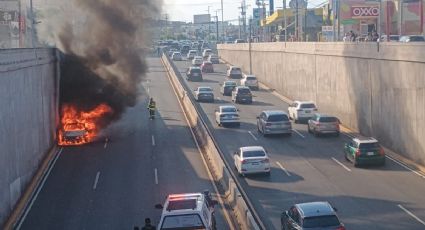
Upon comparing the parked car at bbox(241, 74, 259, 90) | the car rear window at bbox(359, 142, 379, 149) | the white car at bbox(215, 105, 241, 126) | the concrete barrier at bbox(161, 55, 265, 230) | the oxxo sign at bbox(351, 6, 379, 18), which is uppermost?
the oxxo sign at bbox(351, 6, 379, 18)

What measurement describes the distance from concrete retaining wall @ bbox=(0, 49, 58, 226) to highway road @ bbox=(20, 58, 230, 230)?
1201 millimetres

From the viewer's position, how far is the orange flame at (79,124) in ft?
143

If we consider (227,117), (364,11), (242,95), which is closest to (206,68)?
(364,11)

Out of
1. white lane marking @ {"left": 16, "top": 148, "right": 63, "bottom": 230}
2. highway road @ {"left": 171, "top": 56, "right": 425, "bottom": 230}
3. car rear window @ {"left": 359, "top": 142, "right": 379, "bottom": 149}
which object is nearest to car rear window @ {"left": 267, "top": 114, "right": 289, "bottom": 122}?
highway road @ {"left": 171, "top": 56, "right": 425, "bottom": 230}

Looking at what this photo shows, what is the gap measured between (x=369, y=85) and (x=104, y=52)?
65.8 ft

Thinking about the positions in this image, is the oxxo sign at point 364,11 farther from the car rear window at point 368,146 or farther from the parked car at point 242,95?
the car rear window at point 368,146

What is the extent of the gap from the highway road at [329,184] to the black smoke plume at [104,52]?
360 inches

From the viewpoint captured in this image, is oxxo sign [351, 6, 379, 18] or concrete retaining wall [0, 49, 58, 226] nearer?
concrete retaining wall [0, 49, 58, 226]

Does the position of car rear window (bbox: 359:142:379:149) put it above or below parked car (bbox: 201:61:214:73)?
below

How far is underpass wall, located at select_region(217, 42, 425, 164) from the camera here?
34.8m

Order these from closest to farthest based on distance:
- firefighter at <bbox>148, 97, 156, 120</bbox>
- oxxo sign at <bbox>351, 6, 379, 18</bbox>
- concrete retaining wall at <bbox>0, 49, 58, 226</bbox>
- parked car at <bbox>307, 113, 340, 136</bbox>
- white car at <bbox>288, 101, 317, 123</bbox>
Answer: concrete retaining wall at <bbox>0, 49, 58, 226</bbox> → parked car at <bbox>307, 113, 340, 136</bbox> → white car at <bbox>288, 101, 317, 123</bbox> → firefighter at <bbox>148, 97, 156, 120</bbox> → oxxo sign at <bbox>351, 6, 379, 18</bbox>

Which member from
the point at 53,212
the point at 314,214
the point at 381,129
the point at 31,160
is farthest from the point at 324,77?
the point at 314,214

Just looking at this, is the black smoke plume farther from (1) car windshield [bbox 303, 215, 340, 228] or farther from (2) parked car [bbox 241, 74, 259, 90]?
(1) car windshield [bbox 303, 215, 340, 228]

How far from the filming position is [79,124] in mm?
46062
